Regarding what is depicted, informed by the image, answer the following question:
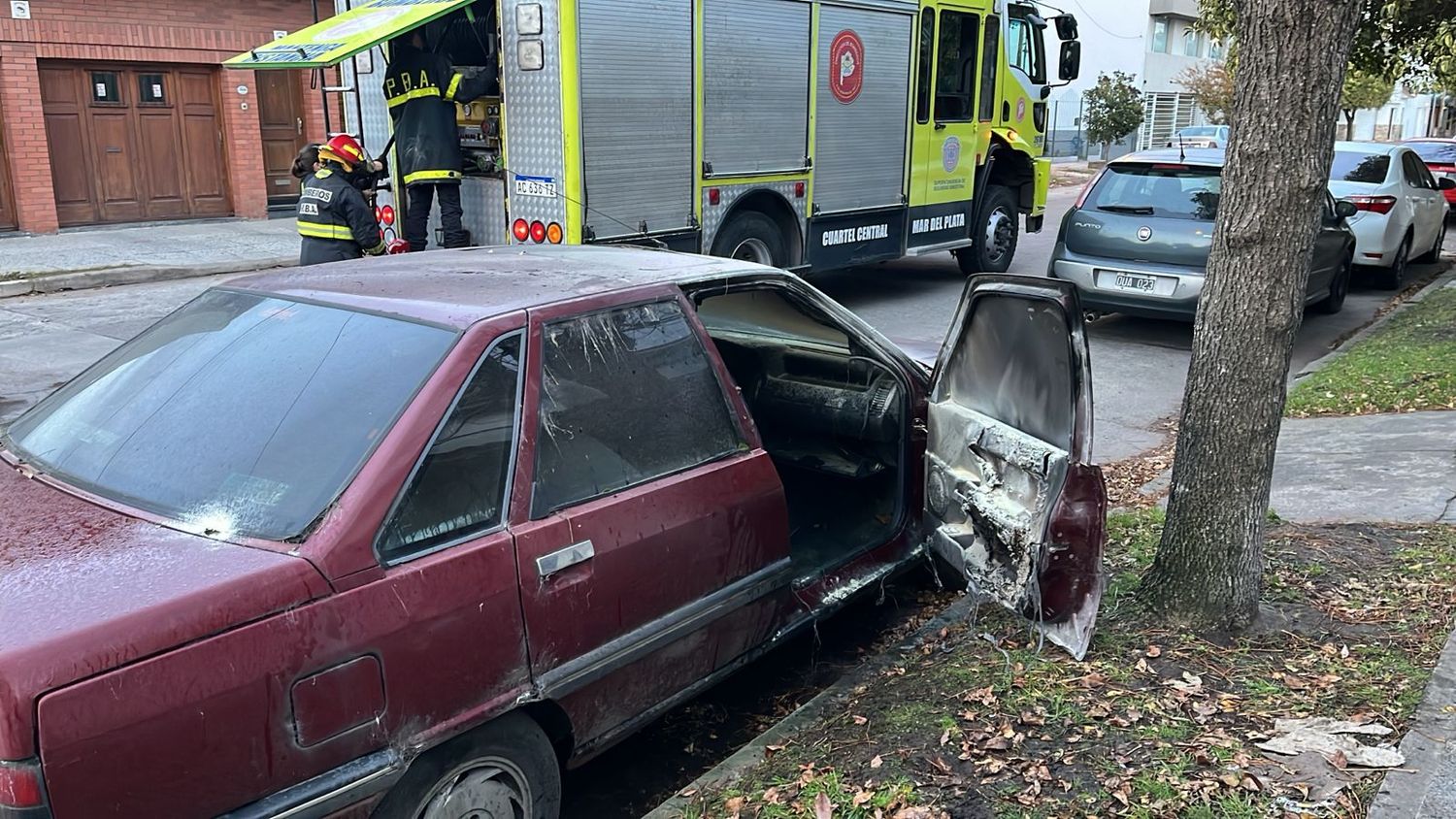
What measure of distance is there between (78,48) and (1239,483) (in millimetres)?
15235

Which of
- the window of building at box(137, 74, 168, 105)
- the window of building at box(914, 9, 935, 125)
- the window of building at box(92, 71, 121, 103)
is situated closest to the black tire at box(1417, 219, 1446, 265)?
the window of building at box(914, 9, 935, 125)

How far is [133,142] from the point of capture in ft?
49.8

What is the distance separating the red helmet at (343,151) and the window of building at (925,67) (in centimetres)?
558

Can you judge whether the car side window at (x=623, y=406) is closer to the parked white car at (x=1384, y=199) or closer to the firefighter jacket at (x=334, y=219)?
the firefighter jacket at (x=334, y=219)

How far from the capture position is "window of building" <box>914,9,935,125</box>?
11.0 meters

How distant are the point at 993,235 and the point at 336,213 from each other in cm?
784

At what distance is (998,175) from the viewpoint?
1327cm

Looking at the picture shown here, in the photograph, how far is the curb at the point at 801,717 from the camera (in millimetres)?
3178

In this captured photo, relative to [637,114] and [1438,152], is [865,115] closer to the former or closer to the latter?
[637,114]

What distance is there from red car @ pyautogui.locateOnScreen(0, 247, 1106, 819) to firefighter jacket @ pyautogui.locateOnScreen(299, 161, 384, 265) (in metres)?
4.04

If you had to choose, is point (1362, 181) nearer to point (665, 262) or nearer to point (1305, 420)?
point (1305, 420)

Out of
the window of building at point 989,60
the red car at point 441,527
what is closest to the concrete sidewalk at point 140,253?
the window of building at point 989,60

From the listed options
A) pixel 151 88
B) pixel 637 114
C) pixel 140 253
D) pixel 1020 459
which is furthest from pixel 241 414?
pixel 151 88

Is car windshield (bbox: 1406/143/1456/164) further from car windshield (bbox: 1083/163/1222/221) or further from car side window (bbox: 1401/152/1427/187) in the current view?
car windshield (bbox: 1083/163/1222/221)
